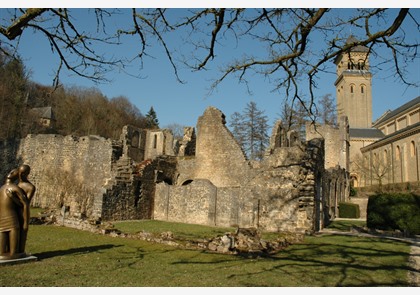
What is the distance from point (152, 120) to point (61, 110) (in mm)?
20851

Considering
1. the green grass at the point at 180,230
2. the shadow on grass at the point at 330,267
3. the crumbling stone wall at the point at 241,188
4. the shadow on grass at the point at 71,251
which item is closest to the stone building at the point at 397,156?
the crumbling stone wall at the point at 241,188

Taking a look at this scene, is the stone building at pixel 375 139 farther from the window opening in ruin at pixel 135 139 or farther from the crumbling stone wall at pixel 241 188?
the window opening in ruin at pixel 135 139

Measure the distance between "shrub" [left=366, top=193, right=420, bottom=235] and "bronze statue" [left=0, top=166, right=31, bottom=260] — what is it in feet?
45.5

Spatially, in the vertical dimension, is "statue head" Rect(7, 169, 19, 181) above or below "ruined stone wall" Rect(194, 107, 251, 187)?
below

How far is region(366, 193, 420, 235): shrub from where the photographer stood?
14.4 m

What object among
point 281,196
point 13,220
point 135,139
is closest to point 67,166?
point 281,196

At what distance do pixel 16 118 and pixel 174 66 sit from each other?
32.6 meters

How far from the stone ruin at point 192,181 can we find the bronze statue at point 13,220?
6979 millimetres

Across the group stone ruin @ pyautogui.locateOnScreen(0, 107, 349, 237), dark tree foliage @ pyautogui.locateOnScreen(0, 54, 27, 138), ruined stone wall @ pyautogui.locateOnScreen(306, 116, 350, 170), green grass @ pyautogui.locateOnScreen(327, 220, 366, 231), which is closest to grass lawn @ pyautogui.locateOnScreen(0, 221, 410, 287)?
stone ruin @ pyautogui.locateOnScreen(0, 107, 349, 237)

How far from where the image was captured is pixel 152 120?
66000 mm

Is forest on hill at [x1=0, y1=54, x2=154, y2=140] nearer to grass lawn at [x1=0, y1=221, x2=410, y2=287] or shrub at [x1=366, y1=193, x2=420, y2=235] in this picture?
grass lawn at [x1=0, y1=221, x2=410, y2=287]

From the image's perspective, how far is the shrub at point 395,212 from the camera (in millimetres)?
14375

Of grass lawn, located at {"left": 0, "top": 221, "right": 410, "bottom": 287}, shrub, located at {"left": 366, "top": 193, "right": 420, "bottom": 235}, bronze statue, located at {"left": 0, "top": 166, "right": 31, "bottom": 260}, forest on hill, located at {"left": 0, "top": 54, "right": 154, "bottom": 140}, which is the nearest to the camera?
grass lawn, located at {"left": 0, "top": 221, "right": 410, "bottom": 287}

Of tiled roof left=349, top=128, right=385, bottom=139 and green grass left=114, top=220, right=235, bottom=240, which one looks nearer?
green grass left=114, top=220, right=235, bottom=240
